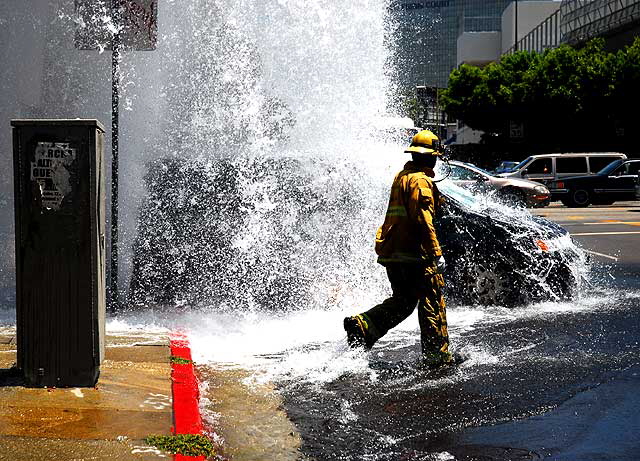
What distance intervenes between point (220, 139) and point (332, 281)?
2495 mm

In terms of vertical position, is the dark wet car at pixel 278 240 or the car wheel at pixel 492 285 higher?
the dark wet car at pixel 278 240

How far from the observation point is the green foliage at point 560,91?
44125 mm

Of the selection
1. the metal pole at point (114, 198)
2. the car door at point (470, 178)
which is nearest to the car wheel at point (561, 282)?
the metal pole at point (114, 198)

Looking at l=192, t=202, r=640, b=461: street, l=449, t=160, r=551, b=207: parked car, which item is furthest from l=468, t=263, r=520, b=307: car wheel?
l=449, t=160, r=551, b=207: parked car

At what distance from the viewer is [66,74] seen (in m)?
12.3

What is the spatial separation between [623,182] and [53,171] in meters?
27.2

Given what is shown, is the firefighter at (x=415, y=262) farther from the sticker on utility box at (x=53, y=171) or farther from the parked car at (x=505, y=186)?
the parked car at (x=505, y=186)

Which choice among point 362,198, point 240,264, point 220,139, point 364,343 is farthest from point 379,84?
point 364,343

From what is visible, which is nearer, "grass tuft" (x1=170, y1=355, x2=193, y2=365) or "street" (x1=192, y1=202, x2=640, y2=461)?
"street" (x1=192, y1=202, x2=640, y2=461)

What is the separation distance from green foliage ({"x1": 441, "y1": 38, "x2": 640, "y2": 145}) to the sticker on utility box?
40026mm

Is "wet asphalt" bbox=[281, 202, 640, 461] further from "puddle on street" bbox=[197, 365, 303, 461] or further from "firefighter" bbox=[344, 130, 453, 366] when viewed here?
"firefighter" bbox=[344, 130, 453, 366]

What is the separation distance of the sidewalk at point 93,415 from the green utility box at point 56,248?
9.6 inches

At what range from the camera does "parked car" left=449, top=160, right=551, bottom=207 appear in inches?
1003

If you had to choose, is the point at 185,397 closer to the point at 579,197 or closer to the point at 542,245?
the point at 542,245
